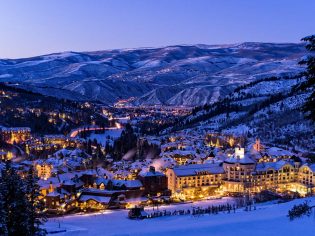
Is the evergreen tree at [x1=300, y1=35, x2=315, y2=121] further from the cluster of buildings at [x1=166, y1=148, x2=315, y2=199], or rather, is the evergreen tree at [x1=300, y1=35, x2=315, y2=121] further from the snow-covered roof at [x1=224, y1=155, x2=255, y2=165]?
the snow-covered roof at [x1=224, y1=155, x2=255, y2=165]

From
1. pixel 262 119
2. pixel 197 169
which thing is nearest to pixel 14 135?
pixel 262 119

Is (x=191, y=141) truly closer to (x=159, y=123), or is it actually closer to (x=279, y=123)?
(x=279, y=123)

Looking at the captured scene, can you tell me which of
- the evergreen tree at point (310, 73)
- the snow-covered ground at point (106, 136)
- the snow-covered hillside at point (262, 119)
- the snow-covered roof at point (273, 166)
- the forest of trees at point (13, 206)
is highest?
the evergreen tree at point (310, 73)

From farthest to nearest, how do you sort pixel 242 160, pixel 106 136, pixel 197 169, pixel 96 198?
1. pixel 106 136
2. pixel 242 160
3. pixel 197 169
4. pixel 96 198

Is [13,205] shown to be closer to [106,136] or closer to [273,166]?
[273,166]

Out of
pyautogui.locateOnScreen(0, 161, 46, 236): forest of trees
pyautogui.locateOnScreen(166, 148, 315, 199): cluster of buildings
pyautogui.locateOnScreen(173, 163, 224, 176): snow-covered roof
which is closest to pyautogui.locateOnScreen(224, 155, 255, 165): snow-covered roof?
pyautogui.locateOnScreen(166, 148, 315, 199): cluster of buildings

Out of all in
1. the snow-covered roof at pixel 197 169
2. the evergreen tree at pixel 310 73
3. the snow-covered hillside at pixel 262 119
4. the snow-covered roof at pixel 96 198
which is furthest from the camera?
the snow-covered hillside at pixel 262 119

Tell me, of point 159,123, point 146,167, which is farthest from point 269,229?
point 159,123

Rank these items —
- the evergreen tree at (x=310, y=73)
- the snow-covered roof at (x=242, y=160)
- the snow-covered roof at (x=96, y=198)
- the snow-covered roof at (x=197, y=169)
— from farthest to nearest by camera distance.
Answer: the snow-covered roof at (x=242, y=160) → the snow-covered roof at (x=197, y=169) → the snow-covered roof at (x=96, y=198) → the evergreen tree at (x=310, y=73)

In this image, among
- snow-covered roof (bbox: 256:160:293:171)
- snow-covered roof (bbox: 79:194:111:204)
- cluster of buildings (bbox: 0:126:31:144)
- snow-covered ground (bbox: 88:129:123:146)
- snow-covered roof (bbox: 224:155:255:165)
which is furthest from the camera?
snow-covered ground (bbox: 88:129:123:146)

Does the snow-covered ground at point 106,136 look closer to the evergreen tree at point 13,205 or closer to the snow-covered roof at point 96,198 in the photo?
the snow-covered roof at point 96,198

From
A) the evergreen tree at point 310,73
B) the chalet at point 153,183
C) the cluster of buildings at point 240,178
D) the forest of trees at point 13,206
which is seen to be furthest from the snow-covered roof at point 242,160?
the forest of trees at point 13,206
